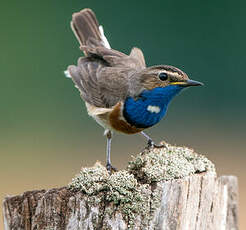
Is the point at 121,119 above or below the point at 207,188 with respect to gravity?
above

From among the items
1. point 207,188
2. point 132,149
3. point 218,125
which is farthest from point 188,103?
point 207,188

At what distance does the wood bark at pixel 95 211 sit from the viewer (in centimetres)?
430

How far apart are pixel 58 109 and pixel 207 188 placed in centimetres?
897

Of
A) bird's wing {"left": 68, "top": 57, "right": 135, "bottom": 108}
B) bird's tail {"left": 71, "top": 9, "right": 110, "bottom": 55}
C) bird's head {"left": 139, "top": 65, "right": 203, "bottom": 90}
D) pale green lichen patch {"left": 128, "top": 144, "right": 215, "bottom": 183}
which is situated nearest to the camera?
pale green lichen patch {"left": 128, "top": 144, "right": 215, "bottom": 183}

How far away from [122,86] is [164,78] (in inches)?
29.5

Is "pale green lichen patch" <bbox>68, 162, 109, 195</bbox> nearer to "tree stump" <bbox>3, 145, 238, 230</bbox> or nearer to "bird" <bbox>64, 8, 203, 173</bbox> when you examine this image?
"tree stump" <bbox>3, 145, 238, 230</bbox>

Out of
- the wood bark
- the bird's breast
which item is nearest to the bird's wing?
the bird's breast

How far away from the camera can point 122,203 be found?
4.40 metres

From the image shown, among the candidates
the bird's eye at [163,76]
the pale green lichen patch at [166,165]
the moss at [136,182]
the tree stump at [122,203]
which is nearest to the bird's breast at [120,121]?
the bird's eye at [163,76]

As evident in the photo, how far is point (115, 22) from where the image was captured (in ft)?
48.0

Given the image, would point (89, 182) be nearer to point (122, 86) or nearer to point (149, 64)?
point (122, 86)

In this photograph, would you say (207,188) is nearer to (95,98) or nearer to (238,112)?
(95,98)

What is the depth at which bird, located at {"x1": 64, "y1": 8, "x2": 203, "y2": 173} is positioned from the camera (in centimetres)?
597

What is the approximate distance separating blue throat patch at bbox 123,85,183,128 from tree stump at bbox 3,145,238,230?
4.67ft
